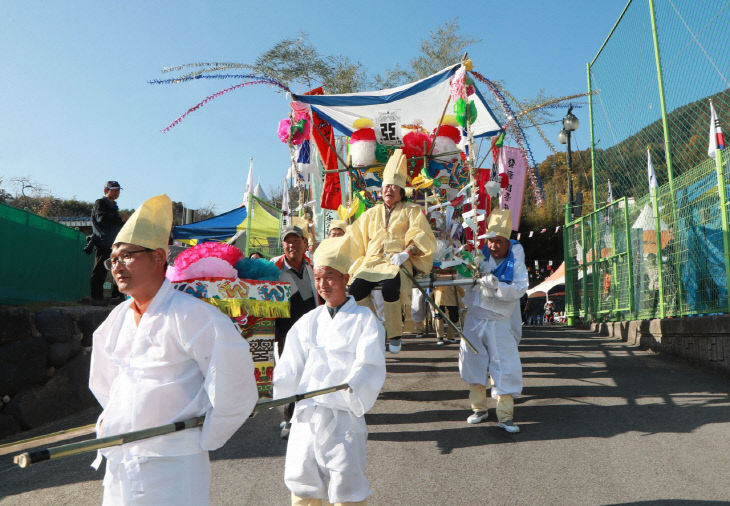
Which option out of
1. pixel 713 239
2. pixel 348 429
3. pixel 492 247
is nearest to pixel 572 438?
pixel 492 247

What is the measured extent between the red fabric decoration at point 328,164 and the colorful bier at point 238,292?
4273 millimetres

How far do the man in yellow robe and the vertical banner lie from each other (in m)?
4.29

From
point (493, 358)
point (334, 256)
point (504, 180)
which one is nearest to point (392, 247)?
point (493, 358)

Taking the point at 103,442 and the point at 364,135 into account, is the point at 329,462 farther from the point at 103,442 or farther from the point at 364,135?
the point at 364,135

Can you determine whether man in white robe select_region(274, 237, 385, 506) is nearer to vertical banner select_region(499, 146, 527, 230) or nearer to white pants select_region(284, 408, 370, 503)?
white pants select_region(284, 408, 370, 503)

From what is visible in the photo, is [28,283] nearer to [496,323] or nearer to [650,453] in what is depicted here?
[496,323]

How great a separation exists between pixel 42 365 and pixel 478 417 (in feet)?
15.4

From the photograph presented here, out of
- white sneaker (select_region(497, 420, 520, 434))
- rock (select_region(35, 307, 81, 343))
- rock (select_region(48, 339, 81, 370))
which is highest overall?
rock (select_region(35, 307, 81, 343))

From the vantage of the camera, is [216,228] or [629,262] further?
[216,228]

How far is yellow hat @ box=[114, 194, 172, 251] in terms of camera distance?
2332 millimetres

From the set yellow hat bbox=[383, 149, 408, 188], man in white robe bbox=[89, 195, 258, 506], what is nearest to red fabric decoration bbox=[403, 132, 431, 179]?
yellow hat bbox=[383, 149, 408, 188]

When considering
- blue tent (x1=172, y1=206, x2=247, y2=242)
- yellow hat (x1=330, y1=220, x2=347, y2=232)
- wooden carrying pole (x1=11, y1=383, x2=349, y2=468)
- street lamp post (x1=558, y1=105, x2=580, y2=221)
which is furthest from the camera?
blue tent (x1=172, y1=206, x2=247, y2=242)

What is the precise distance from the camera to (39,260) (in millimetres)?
7449

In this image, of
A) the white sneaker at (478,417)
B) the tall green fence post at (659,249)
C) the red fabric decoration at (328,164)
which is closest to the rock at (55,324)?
the red fabric decoration at (328,164)
